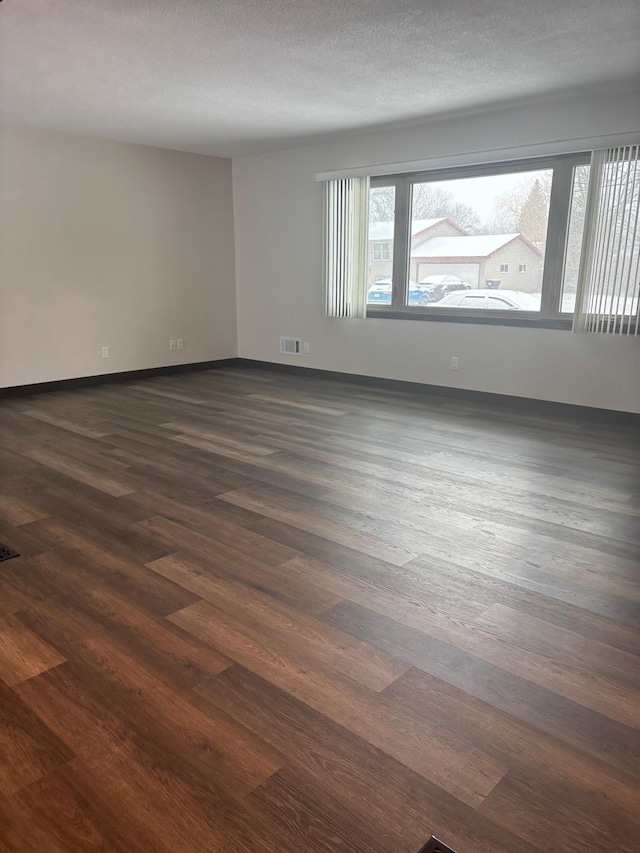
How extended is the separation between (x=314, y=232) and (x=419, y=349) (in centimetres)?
184

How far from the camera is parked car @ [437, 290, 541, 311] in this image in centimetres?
549

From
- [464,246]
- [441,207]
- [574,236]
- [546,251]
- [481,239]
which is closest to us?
[574,236]

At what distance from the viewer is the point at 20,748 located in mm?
1655

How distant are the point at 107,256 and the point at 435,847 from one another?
6331 mm

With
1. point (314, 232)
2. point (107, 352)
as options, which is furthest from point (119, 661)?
point (314, 232)

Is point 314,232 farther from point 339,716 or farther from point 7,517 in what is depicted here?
point 339,716

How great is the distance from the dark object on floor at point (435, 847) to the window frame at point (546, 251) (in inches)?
181

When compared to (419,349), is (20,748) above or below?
below

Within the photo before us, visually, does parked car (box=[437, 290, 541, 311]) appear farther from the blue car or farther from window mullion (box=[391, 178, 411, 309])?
window mullion (box=[391, 178, 411, 309])

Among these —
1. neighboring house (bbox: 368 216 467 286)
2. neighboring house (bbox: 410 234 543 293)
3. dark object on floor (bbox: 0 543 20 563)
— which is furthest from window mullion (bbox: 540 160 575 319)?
dark object on floor (bbox: 0 543 20 563)

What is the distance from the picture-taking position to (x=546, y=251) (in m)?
5.28

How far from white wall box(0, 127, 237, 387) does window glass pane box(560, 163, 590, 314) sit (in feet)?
13.6

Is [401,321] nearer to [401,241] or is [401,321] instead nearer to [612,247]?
[401,241]

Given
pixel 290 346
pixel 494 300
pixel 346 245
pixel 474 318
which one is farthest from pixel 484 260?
pixel 290 346
